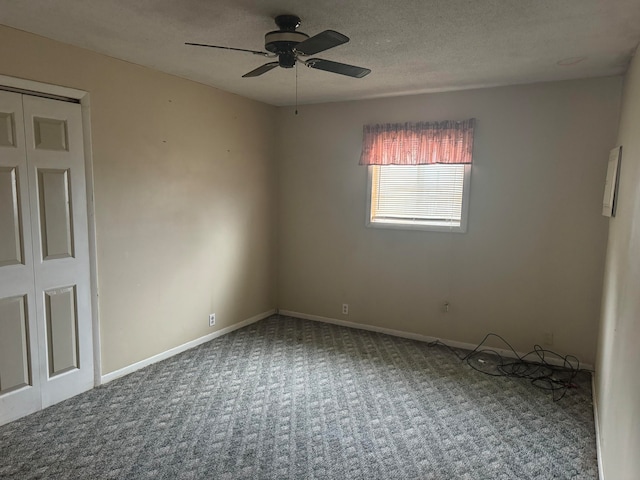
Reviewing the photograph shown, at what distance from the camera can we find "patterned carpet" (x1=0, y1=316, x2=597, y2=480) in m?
2.26

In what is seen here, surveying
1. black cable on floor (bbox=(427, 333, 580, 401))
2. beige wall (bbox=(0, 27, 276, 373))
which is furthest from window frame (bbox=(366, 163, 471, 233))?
beige wall (bbox=(0, 27, 276, 373))

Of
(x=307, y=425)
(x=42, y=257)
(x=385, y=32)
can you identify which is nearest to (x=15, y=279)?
(x=42, y=257)

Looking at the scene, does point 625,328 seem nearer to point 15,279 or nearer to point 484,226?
point 484,226

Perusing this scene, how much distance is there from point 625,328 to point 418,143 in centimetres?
254

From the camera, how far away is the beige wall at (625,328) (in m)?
1.56

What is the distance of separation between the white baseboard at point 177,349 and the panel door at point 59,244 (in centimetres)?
21

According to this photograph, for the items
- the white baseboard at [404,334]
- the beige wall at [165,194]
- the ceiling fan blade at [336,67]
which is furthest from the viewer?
the white baseboard at [404,334]

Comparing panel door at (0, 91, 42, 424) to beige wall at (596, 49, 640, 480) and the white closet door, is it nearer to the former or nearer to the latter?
the white closet door

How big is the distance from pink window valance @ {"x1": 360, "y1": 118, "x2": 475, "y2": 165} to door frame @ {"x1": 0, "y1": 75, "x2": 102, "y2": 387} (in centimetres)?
251

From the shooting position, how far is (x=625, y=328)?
1920 mm

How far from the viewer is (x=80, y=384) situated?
302cm

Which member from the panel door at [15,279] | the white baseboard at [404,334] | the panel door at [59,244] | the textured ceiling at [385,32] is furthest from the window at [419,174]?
the panel door at [15,279]

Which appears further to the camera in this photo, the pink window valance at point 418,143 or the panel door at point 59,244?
the pink window valance at point 418,143

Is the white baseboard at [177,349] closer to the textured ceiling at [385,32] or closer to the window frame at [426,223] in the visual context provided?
the window frame at [426,223]
